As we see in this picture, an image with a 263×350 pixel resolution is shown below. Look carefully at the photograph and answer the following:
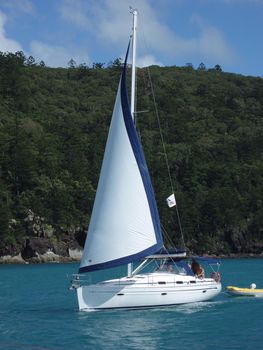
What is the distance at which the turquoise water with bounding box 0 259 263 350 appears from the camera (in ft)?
81.7

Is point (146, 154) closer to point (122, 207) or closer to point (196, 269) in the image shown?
point (196, 269)

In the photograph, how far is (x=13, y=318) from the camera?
31938 millimetres

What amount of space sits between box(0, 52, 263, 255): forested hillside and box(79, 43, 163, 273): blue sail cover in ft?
197

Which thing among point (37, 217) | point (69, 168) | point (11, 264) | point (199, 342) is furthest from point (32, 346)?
point (69, 168)

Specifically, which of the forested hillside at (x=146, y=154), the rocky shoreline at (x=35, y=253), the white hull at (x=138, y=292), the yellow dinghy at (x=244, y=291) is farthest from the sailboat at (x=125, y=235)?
the rocky shoreline at (x=35, y=253)

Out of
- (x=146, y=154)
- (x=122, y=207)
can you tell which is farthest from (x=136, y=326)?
(x=146, y=154)

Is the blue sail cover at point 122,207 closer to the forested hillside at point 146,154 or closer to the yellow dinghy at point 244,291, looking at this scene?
the yellow dinghy at point 244,291

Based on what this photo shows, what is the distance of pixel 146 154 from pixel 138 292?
95.2 metres

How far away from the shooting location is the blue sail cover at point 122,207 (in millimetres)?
30812

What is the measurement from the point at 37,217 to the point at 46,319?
66.2 m

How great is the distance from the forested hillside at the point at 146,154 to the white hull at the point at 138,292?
60.3 metres

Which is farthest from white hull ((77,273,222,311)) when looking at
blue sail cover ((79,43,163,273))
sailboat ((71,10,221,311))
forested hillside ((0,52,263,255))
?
forested hillside ((0,52,263,255))

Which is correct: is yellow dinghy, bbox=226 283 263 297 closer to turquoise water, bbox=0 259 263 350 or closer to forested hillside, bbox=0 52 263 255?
turquoise water, bbox=0 259 263 350

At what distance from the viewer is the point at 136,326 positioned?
28.0m
